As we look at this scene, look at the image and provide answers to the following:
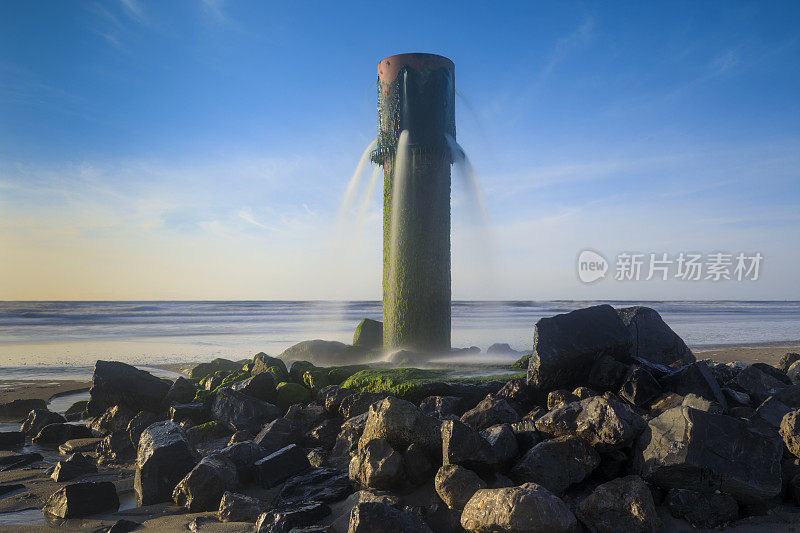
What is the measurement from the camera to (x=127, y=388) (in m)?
6.37

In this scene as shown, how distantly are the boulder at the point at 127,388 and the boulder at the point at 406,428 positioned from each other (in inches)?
148

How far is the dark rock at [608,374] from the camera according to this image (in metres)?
4.46

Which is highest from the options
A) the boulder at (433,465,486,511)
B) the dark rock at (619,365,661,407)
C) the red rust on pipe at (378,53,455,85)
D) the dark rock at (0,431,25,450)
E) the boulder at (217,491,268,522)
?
the red rust on pipe at (378,53,455,85)

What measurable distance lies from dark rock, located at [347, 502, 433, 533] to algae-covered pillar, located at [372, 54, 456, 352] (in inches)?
181

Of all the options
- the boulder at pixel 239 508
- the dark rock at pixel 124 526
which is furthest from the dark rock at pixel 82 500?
the boulder at pixel 239 508

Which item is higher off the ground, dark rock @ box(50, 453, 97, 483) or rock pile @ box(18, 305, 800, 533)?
rock pile @ box(18, 305, 800, 533)

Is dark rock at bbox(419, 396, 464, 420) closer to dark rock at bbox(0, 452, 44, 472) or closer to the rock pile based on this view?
the rock pile

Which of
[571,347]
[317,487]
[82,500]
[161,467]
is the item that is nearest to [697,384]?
[571,347]

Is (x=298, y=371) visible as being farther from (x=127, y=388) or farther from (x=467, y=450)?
(x=467, y=450)

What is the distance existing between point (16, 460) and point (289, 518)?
3.55 m

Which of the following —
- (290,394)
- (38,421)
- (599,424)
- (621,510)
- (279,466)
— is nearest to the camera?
(621,510)

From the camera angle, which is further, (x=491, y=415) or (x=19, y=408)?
(x=19, y=408)

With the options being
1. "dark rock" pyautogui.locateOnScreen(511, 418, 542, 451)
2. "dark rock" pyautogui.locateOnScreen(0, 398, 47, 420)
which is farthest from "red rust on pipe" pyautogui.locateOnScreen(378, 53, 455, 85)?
"dark rock" pyautogui.locateOnScreen(0, 398, 47, 420)

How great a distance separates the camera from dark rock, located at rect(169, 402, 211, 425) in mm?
5820
